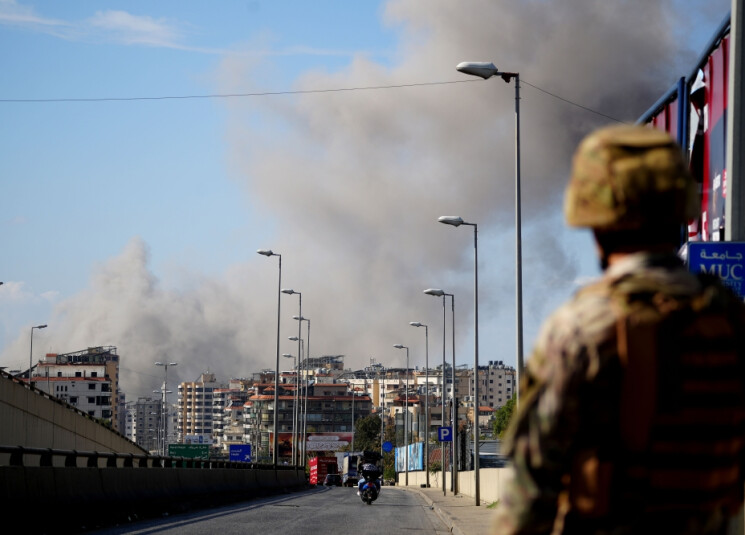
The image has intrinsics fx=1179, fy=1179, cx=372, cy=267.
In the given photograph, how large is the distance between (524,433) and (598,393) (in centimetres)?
20

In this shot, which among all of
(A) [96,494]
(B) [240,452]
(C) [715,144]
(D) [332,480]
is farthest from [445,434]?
(D) [332,480]

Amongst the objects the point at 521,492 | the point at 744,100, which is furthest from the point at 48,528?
the point at 521,492

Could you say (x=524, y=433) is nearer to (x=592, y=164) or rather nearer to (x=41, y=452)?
(x=592, y=164)

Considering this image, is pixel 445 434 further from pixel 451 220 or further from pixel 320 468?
pixel 320 468

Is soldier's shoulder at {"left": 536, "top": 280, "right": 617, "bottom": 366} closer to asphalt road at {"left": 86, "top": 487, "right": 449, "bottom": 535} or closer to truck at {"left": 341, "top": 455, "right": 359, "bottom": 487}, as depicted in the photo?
asphalt road at {"left": 86, "top": 487, "right": 449, "bottom": 535}

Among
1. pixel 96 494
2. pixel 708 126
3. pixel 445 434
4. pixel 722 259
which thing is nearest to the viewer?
pixel 722 259

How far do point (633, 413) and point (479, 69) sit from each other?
22.7 m

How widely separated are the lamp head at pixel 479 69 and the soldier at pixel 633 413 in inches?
854

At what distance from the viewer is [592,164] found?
289 cm

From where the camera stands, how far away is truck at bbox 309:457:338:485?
118438 millimetres

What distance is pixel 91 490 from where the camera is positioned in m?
19.8

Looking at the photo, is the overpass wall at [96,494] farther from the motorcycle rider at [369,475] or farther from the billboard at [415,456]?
the billboard at [415,456]

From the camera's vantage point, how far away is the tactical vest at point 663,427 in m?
2.67

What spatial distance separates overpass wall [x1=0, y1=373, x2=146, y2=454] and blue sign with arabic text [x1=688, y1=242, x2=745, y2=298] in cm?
2785
